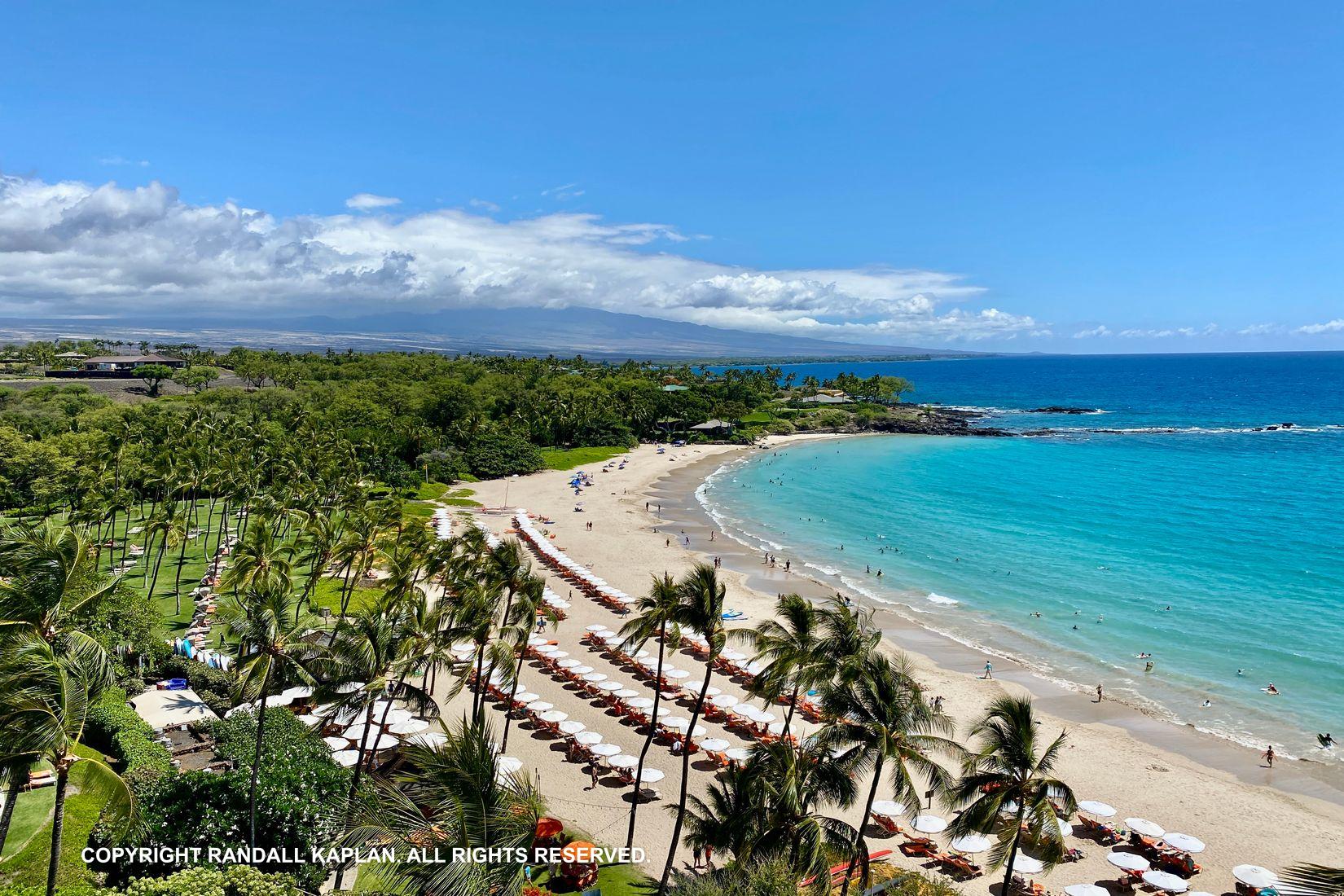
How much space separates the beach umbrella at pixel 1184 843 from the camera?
67.2ft

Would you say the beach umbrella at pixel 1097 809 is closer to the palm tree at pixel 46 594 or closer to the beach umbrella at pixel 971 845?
the beach umbrella at pixel 971 845

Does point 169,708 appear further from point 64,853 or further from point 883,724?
point 883,724

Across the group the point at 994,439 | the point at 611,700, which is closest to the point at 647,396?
the point at 994,439

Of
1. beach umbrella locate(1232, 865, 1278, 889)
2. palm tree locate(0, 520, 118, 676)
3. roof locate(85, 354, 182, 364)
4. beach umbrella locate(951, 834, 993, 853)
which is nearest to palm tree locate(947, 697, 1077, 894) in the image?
beach umbrella locate(951, 834, 993, 853)

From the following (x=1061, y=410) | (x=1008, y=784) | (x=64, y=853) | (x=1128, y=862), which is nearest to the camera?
(x=1008, y=784)

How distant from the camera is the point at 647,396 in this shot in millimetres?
118625

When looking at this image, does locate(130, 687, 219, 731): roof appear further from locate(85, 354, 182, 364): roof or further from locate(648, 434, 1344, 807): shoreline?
locate(85, 354, 182, 364): roof

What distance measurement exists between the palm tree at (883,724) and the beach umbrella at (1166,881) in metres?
8.19

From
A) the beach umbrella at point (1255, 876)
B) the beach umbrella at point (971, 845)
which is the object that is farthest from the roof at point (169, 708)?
the beach umbrella at point (1255, 876)

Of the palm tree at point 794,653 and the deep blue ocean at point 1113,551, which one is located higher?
the palm tree at point 794,653

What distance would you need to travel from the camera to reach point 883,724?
15.1 meters

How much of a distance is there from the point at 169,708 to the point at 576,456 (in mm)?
71356

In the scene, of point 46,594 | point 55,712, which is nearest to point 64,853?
point 46,594

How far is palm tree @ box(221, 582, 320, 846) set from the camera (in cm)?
1619
